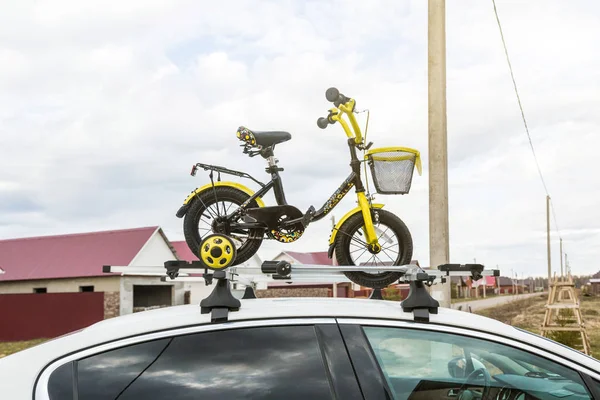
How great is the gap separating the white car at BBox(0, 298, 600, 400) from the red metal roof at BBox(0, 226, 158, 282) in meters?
25.8

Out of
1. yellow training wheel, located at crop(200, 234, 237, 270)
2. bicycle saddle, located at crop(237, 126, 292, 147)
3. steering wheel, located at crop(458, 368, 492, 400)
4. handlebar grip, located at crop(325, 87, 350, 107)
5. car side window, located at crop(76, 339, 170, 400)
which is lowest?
steering wheel, located at crop(458, 368, 492, 400)

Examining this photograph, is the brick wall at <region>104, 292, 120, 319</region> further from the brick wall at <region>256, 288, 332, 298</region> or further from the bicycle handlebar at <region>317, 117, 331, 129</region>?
the bicycle handlebar at <region>317, 117, 331, 129</region>

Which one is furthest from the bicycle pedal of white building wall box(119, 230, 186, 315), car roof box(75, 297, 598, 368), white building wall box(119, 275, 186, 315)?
white building wall box(119, 275, 186, 315)

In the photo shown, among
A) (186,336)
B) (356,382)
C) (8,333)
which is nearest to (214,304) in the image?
(186,336)

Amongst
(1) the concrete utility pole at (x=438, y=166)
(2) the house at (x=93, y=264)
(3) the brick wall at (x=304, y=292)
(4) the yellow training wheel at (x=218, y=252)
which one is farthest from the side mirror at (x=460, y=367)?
(3) the brick wall at (x=304, y=292)

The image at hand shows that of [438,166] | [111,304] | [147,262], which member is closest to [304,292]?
[147,262]

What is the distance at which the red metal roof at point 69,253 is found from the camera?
2903cm

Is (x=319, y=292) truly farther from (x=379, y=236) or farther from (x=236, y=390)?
(x=236, y=390)

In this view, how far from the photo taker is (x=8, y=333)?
2678cm

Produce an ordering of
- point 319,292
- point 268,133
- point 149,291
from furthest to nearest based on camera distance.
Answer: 1. point 149,291
2. point 319,292
3. point 268,133

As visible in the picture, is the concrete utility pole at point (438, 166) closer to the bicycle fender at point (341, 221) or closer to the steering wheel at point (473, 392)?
the bicycle fender at point (341, 221)

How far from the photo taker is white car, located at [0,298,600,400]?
99.7 inches

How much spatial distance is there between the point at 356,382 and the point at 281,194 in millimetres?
2200

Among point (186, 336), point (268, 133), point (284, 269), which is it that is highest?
point (268, 133)
